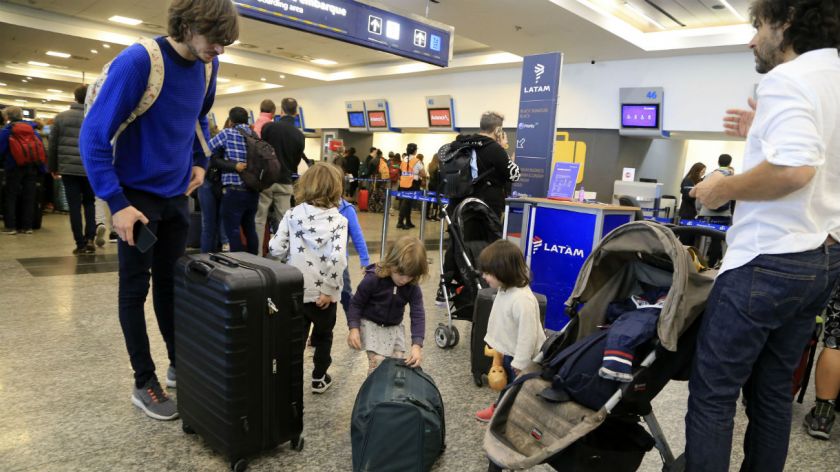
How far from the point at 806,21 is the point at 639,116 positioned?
880 centimetres

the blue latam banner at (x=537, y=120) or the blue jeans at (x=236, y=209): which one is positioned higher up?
the blue latam banner at (x=537, y=120)

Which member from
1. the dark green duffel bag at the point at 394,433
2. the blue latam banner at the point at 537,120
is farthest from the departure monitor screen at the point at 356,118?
the dark green duffel bag at the point at 394,433

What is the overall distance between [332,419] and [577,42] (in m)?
8.07

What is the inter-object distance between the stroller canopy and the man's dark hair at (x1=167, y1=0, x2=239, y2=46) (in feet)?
5.47

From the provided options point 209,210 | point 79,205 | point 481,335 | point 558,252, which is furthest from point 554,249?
point 79,205

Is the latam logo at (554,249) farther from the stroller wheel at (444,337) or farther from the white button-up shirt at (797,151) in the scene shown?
the white button-up shirt at (797,151)

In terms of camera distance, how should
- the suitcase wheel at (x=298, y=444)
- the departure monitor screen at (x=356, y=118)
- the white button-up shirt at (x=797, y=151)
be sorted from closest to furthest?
1. the white button-up shirt at (x=797, y=151)
2. the suitcase wheel at (x=298, y=444)
3. the departure monitor screen at (x=356, y=118)

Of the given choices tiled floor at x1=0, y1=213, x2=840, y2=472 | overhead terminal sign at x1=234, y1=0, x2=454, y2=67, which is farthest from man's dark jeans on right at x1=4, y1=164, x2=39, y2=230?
overhead terminal sign at x1=234, y1=0, x2=454, y2=67

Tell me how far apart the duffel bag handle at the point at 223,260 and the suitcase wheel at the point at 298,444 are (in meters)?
0.77

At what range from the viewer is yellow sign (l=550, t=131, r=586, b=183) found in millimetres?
10594

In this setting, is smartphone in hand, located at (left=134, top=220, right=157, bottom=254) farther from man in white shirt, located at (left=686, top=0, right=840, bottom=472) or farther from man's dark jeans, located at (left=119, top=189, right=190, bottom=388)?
man in white shirt, located at (left=686, top=0, right=840, bottom=472)

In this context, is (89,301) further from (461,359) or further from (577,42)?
(577,42)

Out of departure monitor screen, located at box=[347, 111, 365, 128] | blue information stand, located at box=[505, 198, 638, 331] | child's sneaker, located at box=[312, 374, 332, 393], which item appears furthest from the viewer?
departure monitor screen, located at box=[347, 111, 365, 128]

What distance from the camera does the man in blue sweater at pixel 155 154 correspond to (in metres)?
1.97
